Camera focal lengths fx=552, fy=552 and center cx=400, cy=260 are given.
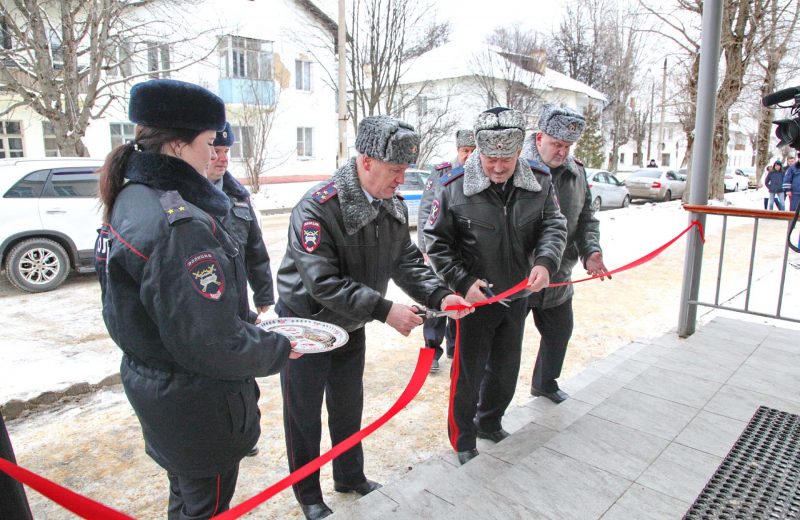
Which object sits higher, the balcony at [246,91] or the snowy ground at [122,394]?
the balcony at [246,91]

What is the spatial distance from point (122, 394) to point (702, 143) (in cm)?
509

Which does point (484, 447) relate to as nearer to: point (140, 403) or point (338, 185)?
point (338, 185)

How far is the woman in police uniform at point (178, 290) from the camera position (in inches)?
62.1

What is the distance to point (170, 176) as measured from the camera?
5.48 ft

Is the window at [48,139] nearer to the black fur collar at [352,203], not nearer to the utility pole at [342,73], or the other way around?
the utility pole at [342,73]

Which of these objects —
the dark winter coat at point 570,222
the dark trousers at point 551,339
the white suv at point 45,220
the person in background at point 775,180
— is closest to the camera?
the dark winter coat at point 570,222

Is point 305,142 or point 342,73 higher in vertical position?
point 342,73

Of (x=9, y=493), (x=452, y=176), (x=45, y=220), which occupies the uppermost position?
(x=452, y=176)

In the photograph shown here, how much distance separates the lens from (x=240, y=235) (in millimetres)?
3307

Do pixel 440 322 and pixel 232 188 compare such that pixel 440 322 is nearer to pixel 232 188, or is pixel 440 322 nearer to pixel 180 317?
pixel 232 188

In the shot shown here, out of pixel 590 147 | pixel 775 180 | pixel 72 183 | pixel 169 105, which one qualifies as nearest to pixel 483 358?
pixel 169 105

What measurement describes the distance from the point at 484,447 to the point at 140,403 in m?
2.15

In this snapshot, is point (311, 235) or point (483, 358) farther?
point (483, 358)

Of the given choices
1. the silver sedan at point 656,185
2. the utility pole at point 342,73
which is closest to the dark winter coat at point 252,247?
the utility pole at point 342,73
